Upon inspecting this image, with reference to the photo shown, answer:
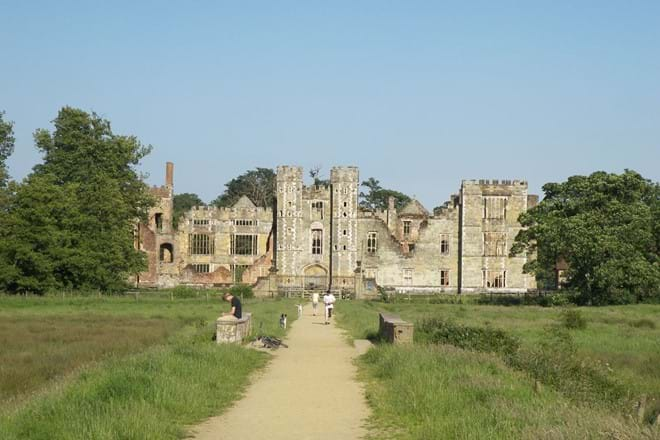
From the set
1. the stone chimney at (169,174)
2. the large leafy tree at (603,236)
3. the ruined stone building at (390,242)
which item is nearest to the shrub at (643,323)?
the large leafy tree at (603,236)

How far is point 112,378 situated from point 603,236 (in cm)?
4255

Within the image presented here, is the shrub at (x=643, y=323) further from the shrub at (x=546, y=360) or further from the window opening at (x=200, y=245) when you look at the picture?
the window opening at (x=200, y=245)

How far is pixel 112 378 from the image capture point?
13.6 metres

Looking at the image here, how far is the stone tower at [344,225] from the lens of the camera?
72.1 metres

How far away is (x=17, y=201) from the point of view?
52500 mm

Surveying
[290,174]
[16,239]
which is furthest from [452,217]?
[16,239]

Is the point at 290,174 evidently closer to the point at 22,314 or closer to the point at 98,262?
the point at 98,262

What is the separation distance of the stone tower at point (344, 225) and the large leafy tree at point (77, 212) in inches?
613

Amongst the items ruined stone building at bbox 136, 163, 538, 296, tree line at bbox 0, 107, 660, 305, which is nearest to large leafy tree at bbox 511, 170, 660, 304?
tree line at bbox 0, 107, 660, 305

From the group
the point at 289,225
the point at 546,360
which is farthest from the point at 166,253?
the point at 546,360

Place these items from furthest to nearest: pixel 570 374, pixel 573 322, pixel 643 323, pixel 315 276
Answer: pixel 315 276 < pixel 643 323 < pixel 573 322 < pixel 570 374

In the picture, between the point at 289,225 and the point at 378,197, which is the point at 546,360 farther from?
the point at 378,197

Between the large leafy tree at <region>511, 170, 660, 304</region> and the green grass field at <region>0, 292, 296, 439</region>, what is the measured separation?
25956 mm

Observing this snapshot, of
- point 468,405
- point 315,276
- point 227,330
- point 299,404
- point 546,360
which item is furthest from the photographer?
point 315,276
